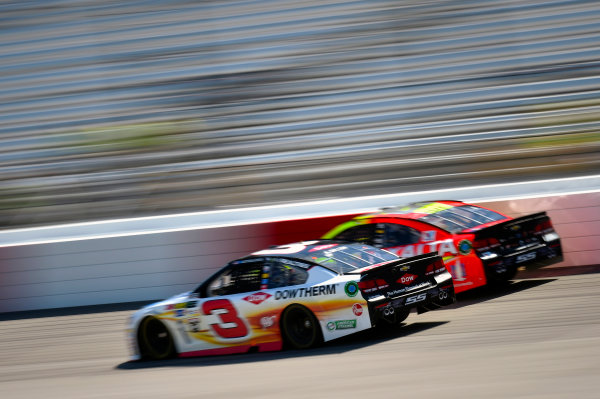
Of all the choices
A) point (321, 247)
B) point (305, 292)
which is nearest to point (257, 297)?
point (305, 292)

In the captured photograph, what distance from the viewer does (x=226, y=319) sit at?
8891mm

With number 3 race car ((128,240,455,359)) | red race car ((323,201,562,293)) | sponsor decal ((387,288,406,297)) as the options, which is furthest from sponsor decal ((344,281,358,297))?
red race car ((323,201,562,293))

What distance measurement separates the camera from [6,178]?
696 inches

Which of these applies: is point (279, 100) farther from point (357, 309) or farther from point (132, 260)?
point (357, 309)

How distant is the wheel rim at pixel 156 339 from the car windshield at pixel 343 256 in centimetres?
184

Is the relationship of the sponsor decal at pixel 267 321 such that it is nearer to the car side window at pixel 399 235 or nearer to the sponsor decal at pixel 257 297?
the sponsor decal at pixel 257 297

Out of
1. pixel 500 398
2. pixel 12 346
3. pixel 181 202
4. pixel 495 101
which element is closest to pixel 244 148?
pixel 181 202

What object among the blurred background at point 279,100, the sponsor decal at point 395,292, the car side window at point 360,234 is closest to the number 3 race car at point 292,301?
the sponsor decal at point 395,292

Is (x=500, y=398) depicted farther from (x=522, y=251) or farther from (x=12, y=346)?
(x=12, y=346)

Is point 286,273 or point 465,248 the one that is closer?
point 286,273

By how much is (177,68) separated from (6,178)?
13.8 ft

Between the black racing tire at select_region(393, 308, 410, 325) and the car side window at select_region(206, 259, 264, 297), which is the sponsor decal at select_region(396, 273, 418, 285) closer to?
the black racing tire at select_region(393, 308, 410, 325)

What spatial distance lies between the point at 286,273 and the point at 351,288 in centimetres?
85

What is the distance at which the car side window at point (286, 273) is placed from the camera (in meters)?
8.48
